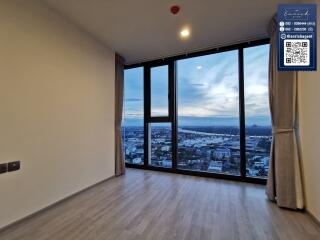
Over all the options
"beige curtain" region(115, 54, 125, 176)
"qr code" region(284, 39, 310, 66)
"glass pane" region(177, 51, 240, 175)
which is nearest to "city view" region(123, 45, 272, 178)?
"glass pane" region(177, 51, 240, 175)

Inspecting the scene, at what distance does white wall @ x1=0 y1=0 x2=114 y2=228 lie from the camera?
6.79 ft

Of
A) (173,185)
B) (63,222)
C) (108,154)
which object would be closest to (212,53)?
(173,185)

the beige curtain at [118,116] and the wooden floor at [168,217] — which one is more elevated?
the beige curtain at [118,116]

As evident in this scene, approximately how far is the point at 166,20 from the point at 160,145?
2.81 m

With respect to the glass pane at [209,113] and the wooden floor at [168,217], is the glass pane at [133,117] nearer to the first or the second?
the glass pane at [209,113]

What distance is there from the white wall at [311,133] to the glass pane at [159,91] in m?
2.65

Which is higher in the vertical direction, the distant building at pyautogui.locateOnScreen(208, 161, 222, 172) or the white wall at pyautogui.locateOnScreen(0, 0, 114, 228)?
the white wall at pyautogui.locateOnScreen(0, 0, 114, 228)

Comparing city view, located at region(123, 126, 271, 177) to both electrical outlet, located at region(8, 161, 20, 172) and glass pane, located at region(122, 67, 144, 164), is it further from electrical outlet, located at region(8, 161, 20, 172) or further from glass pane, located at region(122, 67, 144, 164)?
electrical outlet, located at region(8, 161, 20, 172)

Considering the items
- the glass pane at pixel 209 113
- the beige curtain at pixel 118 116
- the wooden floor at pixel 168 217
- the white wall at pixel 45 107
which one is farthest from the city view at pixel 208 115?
the white wall at pixel 45 107

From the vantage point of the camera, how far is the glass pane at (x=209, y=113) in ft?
12.2

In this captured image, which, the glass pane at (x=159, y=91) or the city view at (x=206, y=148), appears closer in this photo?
the city view at (x=206, y=148)

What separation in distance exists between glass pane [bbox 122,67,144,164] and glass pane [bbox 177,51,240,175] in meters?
1.06

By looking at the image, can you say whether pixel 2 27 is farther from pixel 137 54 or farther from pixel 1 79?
pixel 137 54

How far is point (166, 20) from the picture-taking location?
2836mm
